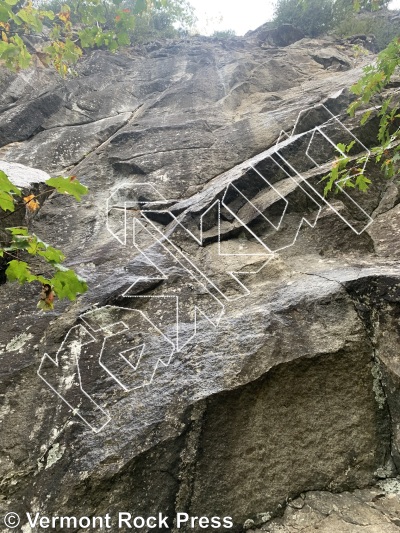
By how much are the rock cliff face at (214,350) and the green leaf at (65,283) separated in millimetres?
1639

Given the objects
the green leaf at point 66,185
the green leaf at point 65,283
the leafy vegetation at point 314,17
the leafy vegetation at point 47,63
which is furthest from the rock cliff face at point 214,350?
the leafy vegetation at point 314,17

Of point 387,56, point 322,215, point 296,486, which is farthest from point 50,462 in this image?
point 387,56

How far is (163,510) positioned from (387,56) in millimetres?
4948

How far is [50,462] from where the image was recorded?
11.6 ft

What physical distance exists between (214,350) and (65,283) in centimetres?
197

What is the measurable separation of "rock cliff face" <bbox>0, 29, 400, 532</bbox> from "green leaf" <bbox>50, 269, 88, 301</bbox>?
1639 mm

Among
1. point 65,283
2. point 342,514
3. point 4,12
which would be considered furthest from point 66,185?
point 342,514

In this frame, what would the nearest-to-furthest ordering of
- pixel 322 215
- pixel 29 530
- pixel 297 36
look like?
pixel 29 530, pixel 322 215, pixel 297 36

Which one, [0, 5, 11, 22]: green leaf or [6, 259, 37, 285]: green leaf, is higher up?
[0, 5, 11, 22]: green leaf

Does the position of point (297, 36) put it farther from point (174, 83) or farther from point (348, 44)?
point (174, 83)

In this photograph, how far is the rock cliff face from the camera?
11.5 ft
